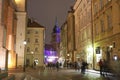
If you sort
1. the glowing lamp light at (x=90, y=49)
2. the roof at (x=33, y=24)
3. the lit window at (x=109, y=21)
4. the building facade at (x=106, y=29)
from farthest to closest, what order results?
1. the roof at (x=33, y=24)
2. the glowing lamp light at (x=90, y=49)
3. the lit window at (x=109, y=21)
4. the building facade at (x=106, y=29)

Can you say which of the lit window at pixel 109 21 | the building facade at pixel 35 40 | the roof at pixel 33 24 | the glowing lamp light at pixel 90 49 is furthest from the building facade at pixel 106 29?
the roof at pixel 33 24

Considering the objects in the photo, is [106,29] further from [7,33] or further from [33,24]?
[33,24]

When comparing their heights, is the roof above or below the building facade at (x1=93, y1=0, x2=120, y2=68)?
above

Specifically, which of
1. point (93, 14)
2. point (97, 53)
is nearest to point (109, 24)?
point (97, 53)

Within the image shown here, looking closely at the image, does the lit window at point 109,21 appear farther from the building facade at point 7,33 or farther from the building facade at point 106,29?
the building facade at point 7,33

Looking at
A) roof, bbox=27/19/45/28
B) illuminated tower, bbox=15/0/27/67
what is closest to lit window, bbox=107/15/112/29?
illuminated tower, bbox=15/0/27/67

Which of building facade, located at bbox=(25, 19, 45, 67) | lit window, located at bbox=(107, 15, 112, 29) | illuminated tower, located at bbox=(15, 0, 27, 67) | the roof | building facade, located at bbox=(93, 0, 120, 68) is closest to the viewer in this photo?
building facade, located at bbox=(93, 0, 120, 68)

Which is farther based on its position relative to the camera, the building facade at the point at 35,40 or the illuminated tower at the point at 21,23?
the building facade at the point at 35,40

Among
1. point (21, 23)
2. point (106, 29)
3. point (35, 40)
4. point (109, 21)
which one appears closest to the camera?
point (109, 21)

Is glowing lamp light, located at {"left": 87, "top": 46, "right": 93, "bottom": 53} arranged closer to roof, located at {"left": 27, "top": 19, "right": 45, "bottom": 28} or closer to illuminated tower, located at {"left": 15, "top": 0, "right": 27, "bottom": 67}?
illuminated tower, located at {"left": 15, "top": 0, "right": 27, "bottom": 67}

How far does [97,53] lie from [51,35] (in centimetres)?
15008

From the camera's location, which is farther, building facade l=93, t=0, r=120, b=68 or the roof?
the roof

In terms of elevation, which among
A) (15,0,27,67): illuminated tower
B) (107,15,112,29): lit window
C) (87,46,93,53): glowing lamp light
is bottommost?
(87,46,93,53): glowing lamp light

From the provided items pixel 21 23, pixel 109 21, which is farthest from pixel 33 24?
pixel 109 21
